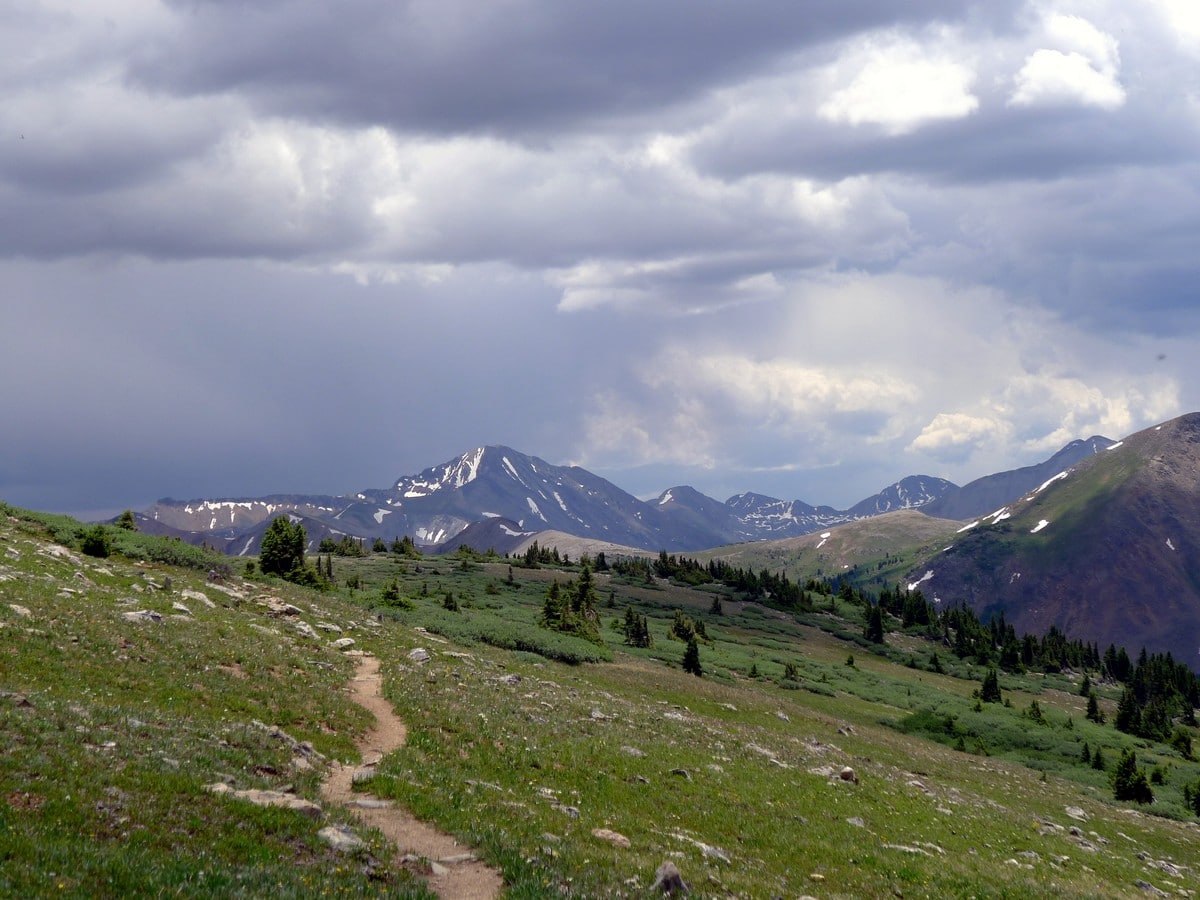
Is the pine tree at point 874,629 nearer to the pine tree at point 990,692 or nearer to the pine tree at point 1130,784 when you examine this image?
the pine tree at point 990,692

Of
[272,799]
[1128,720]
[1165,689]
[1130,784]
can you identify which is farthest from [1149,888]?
[1165,689]

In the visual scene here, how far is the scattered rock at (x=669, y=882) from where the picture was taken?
48.2 ft

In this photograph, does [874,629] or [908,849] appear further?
[874,629]

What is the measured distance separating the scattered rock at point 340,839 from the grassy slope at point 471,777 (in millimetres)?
388

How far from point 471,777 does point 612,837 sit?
504 centimetres

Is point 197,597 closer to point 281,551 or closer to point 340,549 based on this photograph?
point 281,551

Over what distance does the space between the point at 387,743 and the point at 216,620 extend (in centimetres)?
1422

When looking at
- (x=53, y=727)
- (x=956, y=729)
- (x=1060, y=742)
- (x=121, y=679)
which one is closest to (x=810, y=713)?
(x=956, y=729)

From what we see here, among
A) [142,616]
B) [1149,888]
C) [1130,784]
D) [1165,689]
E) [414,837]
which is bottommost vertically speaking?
[1165,689]

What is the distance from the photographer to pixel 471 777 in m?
21.7

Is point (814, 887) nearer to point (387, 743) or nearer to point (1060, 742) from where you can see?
point (387, 743)

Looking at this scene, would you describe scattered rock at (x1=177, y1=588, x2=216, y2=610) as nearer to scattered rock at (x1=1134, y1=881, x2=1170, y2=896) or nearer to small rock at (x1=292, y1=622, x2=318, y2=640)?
small rock at (x1=292, y1=622, x2=318, y2=640)

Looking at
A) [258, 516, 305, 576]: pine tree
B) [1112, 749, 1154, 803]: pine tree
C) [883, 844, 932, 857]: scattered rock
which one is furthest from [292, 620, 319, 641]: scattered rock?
[1112, 749, 1154, 803]: pine tree

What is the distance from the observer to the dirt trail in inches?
550
